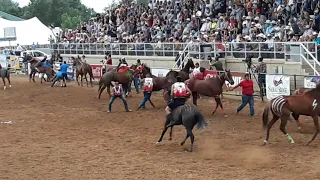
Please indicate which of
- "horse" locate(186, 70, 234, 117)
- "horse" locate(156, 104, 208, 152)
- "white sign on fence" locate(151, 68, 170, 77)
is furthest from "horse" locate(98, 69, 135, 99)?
"horse" locate(156, 104, 208, 152)

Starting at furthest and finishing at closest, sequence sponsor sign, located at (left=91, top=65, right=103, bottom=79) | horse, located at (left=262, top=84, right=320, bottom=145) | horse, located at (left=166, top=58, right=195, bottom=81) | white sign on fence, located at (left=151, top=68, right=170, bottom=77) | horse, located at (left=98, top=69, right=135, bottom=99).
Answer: sponsor sign, located at (left=91, top=65, right=103, bottom=79)
white sign on fence, located at (left=151, top=68, right=170, bottom=77)
horse, located at (left=98, top=69, right=135, bottom=99)
horse, located at (left=166, top=58, right=195, bottom=81)
horse, located at (left=262, top=84, right=320, bottom=145)

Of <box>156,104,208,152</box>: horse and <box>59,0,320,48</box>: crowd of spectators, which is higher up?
<box>59,0,320,48</box>: crowd of spectators

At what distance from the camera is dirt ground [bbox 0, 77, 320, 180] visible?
10.8 m

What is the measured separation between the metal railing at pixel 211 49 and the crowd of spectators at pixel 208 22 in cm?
51

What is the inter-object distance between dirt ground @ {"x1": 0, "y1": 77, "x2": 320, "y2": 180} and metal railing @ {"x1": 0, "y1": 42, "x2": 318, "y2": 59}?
10.2 feet

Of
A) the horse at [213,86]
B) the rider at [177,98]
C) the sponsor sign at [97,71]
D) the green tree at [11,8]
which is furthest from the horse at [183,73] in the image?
the green tree at [11,8]

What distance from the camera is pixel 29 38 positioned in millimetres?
62594

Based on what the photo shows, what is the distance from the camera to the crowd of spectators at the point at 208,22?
23.8 m

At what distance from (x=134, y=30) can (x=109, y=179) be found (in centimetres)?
2786

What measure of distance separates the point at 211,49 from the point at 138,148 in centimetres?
1350

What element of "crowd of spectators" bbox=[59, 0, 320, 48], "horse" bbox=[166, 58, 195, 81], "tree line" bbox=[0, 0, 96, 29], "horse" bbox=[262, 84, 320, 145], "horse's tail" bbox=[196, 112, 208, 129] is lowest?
"horse's tail" bbox=[196, 112, 208, 129]

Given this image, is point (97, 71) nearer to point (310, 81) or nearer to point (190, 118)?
point (310, 81)

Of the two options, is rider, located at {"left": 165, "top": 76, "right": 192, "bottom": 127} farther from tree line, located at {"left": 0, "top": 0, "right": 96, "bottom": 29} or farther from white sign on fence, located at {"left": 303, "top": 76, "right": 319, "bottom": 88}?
tree line, located at {"left": 0, "top": 0, "right": 96, "bottom": 29}

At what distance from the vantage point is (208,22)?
2969cm
